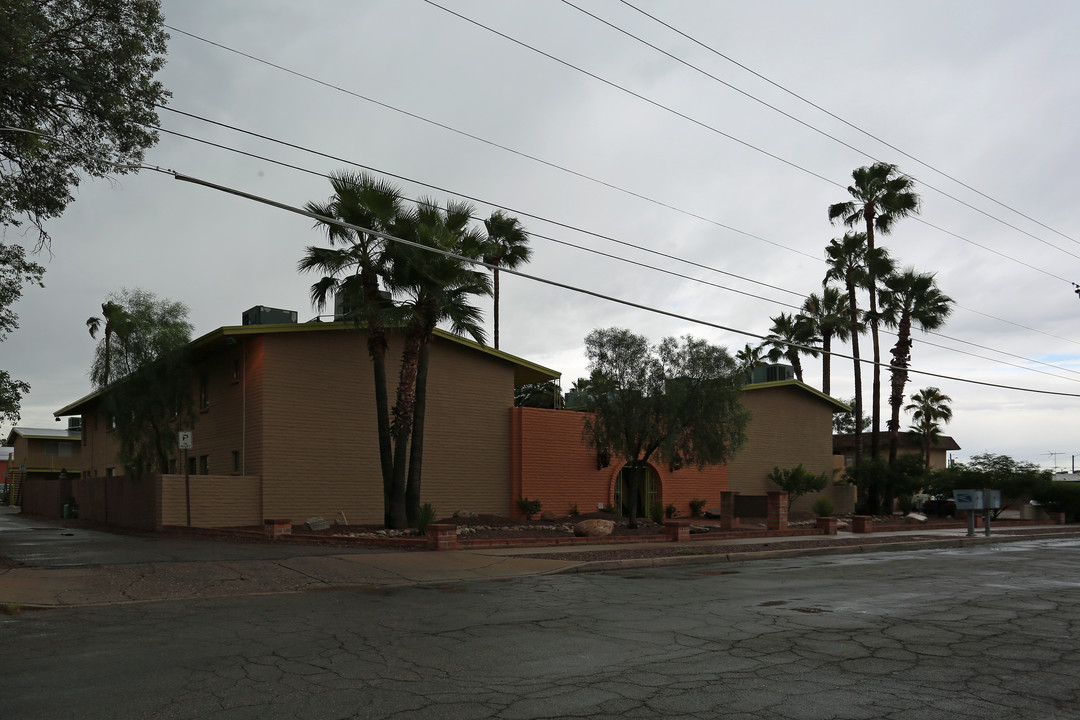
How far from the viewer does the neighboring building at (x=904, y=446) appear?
195ft

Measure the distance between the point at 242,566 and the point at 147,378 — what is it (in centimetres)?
1493

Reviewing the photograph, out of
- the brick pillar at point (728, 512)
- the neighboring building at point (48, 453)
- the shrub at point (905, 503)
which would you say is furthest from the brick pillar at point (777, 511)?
the neighboring building at point (48, 453)

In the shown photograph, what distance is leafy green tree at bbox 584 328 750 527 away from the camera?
87.2 feet

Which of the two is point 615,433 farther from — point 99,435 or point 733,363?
point 99,435

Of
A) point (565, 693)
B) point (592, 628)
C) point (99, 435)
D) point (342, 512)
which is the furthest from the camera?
point (99, 435)

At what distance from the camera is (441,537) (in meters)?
19.1

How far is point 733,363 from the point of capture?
89.1 feet

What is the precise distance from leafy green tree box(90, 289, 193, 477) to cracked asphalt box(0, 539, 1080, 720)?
1757 cm

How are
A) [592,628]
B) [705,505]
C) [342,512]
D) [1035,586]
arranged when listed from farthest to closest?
1. [705,505]
2. [342,512]
3. [1035,586]
4. [592,628]

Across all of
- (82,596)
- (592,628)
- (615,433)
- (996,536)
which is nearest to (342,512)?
(615,433)

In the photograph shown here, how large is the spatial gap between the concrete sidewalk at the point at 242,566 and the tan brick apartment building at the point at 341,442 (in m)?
4.15

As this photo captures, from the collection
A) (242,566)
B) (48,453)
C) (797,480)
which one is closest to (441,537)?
(242,566)

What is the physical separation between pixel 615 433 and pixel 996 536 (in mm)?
12644

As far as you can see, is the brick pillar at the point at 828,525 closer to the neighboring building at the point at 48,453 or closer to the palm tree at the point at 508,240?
the palm tree at the point at 508,240
